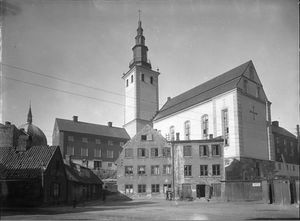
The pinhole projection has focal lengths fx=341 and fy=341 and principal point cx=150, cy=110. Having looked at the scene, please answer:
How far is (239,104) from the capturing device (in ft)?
168

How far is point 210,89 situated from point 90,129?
2965 centimetres

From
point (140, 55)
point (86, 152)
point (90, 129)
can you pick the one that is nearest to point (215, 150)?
point (86, 152)

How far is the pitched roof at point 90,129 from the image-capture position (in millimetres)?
70688

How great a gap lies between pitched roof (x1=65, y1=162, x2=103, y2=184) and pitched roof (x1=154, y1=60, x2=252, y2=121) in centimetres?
2204

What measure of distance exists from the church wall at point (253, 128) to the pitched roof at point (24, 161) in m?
28.1

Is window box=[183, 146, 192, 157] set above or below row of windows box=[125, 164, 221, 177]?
above

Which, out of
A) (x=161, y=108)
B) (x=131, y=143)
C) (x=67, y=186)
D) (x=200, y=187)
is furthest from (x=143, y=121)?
(x=67, y=186)

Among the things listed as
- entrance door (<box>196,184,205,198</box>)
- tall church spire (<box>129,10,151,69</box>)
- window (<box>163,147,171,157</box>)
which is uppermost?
tall church spire (<box>129,10,151,69</box>)

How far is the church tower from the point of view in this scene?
73.9m

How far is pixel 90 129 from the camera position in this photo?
75.2 m

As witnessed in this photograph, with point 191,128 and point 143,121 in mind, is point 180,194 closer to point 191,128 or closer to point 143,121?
point 191,128

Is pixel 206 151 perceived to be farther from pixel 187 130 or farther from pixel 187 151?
pixel 187 130

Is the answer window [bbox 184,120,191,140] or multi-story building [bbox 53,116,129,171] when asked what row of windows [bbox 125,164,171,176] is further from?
multi-story building [bbox 53,116,129,171]

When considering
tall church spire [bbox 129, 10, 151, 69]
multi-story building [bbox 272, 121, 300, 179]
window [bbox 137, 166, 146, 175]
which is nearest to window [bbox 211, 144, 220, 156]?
window [bbox 137, 166, 146, 175]
